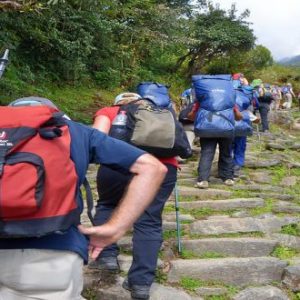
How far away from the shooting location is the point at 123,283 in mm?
3861

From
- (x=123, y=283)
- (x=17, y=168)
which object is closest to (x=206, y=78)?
(x=123, y=283)

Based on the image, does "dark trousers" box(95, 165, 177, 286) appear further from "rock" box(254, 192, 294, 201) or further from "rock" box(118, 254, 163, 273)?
"rock" box(254, 192, 294, 201)

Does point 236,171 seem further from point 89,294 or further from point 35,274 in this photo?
point 35,274

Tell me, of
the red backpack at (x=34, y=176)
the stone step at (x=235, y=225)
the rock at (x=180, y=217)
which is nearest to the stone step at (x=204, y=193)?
the rock at (x=180, y=217)

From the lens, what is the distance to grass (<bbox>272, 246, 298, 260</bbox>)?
4.87m

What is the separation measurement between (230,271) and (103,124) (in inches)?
72.5

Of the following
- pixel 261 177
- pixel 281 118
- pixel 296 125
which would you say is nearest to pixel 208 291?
pixel 261 177

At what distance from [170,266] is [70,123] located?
2.59m

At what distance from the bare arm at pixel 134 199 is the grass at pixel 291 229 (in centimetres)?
363

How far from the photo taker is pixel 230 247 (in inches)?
194

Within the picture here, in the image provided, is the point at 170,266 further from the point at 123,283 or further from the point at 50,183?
the point at 50,183

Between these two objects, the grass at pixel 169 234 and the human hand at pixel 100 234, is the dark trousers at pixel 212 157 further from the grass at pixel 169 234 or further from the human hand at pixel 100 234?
the human hand at pixel 100 234

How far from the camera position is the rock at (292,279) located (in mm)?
4383

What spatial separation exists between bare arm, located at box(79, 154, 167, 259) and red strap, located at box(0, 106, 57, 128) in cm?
48
